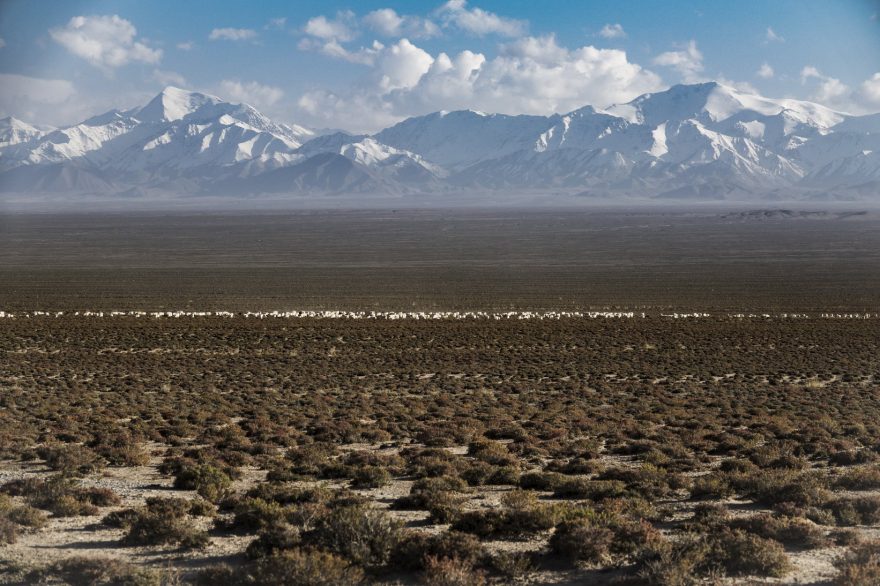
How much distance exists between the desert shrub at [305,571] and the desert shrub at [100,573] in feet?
3.23

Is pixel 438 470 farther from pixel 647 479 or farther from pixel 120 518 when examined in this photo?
pixel 120 518

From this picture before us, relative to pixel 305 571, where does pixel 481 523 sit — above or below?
below

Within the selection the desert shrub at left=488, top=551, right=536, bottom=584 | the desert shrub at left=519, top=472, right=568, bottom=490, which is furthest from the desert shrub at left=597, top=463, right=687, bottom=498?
the desert shrub at left=488, top=551, right=536, bottom=584

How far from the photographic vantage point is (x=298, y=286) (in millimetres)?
72062

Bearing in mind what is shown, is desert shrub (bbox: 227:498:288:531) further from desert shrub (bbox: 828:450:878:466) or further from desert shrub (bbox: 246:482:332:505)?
desert shrub (bbox: 828:450:878:466)

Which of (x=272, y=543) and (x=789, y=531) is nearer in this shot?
(x=272, y=543)

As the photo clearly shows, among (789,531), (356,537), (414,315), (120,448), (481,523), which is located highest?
(356,537)

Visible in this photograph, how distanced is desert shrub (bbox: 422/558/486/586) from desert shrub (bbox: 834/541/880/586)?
3297mm

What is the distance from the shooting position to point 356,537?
8.75 metres

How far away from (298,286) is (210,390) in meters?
46.5

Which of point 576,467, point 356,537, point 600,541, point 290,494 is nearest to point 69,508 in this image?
point 290,494

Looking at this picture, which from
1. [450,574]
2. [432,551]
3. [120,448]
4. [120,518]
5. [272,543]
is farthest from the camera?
[120,448]

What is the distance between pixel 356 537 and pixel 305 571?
1.03 metres

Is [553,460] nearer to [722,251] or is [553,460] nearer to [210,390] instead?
[210,390]
